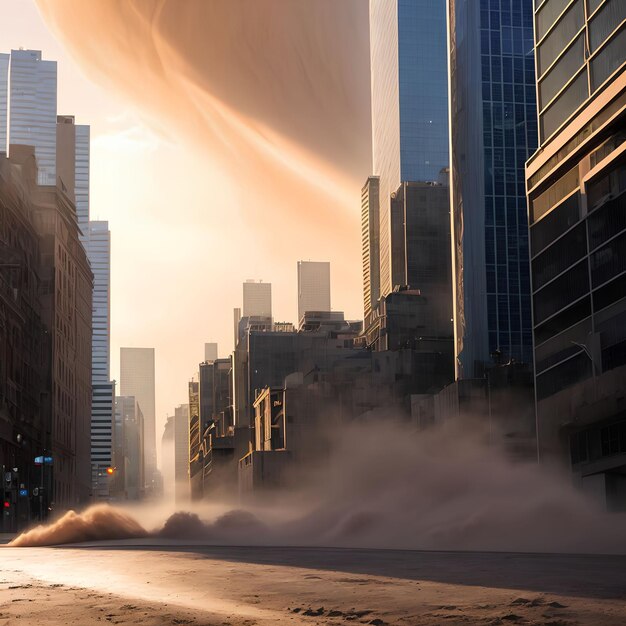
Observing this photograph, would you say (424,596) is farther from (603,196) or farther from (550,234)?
(550,234)

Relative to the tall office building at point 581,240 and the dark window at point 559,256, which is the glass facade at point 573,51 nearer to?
the tall office building at point 581,240

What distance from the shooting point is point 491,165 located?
19012cm

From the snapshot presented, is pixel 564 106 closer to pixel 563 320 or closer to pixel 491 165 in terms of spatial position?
pixel 563 320

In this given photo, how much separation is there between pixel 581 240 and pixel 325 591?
200 feet

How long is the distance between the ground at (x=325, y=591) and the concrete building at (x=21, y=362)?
9744 cm

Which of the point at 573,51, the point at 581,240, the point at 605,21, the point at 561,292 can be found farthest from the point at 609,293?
the point at 573,51

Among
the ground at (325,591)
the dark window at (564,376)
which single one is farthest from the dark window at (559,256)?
the ground at (325,591)

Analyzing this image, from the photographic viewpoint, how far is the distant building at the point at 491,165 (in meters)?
187

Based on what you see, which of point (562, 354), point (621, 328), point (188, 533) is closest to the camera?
point (188, 533)

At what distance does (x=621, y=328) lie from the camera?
2894 inches

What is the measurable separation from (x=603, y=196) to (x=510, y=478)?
1912 cm

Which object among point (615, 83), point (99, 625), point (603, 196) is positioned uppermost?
point (615, 83)

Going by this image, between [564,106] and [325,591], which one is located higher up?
[564,106]

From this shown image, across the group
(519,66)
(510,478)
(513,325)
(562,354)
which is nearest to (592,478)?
(510,478)
